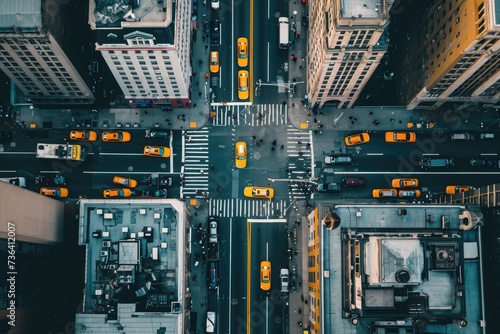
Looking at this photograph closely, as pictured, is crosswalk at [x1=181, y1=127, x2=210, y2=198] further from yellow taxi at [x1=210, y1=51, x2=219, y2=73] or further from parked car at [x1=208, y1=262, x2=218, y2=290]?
parked car at [x1=208, y1=262, x2=218, y2=290]

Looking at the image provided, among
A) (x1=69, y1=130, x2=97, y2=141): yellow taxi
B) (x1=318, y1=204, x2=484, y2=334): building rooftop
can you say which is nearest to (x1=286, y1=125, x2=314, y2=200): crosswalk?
(x1=318, y1=204, x2=484, y2=334): building rooftop

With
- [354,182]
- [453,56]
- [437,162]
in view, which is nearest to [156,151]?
[354,182]

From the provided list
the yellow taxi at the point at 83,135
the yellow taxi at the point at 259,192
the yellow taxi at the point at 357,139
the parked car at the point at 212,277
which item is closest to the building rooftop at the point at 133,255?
the parked car at the point at 212,277

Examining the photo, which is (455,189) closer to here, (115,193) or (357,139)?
(357,139)

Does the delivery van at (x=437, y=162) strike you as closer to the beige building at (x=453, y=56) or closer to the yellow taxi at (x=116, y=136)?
the beige building at (x=453, y=56)

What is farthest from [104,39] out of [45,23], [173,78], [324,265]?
[324,265]

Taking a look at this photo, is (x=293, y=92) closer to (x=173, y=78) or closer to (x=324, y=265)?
(x=173, y=78)
